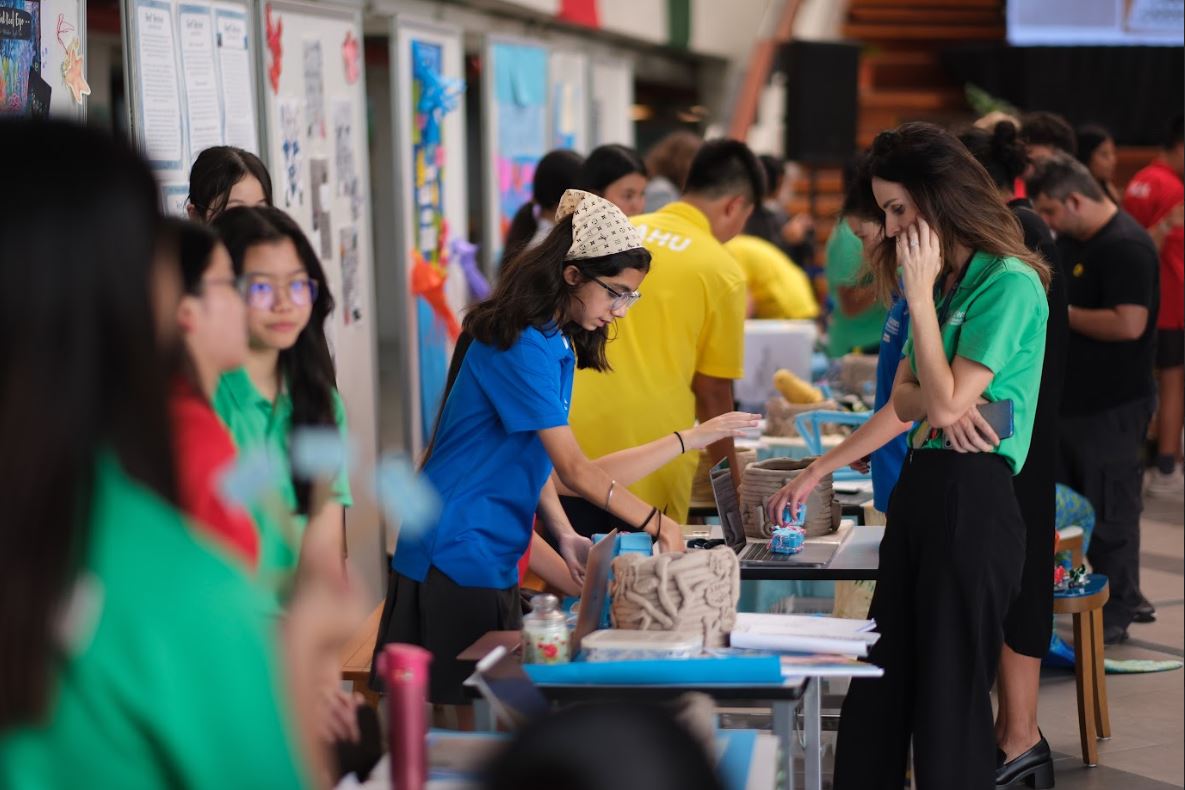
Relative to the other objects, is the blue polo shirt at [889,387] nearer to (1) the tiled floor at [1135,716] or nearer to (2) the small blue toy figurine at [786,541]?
(2) the small blue toy figurine at [786,541]

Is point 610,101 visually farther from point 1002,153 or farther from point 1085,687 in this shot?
point 1085,687

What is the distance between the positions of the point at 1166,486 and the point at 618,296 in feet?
19.4

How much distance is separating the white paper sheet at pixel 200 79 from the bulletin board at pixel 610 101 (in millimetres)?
5752

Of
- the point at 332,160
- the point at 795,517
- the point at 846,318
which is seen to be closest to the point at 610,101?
the point at 846,318

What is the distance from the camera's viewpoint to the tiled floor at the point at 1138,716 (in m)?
3.92

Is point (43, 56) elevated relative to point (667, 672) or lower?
elevated

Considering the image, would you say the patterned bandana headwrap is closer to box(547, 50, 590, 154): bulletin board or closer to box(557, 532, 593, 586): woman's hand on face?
box(557, 532, 593, 586): woman's hand on face

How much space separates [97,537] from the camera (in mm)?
1184

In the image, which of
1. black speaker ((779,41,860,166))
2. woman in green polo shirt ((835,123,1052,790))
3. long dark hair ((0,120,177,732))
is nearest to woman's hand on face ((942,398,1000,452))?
woman in green polo shirt ((835,123,1052,790))

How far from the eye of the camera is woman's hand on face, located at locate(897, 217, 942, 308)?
9.00 ft

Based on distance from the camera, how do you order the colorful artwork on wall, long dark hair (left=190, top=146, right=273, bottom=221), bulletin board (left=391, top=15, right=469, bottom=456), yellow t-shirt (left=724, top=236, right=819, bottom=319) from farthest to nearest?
yellow t-shirt (left=724, top=236, right=819, bottom=319)
the colorful artwork on wall
bulletin board (left=391, top=15, right=469, bottom=456)
long dark hair (left=190, top=146, right=273, bottom=221)

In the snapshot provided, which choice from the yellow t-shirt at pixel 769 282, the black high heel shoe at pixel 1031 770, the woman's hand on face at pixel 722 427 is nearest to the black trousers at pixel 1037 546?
the black high heel shoe at pixel 1031 770

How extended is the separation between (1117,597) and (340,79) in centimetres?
321

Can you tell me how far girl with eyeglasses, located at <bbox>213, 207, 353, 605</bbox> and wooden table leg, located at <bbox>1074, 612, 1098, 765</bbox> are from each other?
8.71ft
